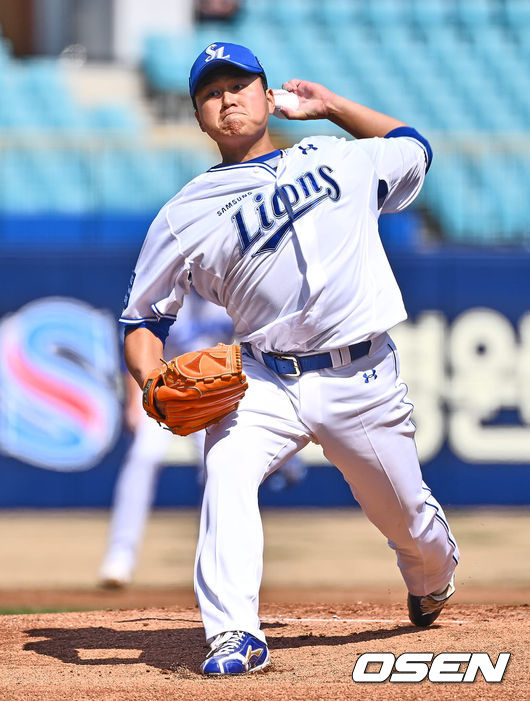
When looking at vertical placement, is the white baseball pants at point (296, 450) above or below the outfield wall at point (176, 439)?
above

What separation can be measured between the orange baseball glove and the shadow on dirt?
0.85 meters

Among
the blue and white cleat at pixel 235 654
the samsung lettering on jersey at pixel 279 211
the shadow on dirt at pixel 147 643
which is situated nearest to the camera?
the blue and white cleat at pixel 235 654

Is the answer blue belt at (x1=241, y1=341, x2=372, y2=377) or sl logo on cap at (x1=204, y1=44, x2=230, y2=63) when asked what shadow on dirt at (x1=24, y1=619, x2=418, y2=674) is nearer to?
blue belt at (x1=241, y1=341, x2=372, y2=377)

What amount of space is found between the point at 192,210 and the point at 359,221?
0.57m

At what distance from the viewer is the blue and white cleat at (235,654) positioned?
3719mm

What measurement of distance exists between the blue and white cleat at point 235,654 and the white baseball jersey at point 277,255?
0.96 metres

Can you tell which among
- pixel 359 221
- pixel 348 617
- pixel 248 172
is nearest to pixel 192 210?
pixel 248 172

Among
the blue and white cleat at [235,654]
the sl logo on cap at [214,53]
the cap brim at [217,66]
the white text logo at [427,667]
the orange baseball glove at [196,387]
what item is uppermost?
the sl logo on cap at [214,53]

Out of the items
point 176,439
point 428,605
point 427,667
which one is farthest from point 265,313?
point 176,439

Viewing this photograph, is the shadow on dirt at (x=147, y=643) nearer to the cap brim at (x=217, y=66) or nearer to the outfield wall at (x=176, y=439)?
the cap brim at (x=217, y=66)

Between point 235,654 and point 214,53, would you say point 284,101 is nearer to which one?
point 214,53

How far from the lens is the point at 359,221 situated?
4145mm

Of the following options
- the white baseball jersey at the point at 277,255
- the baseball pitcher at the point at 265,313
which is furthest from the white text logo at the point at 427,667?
the white baseball jersey at the point at 277,255

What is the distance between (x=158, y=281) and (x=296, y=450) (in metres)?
0.74
